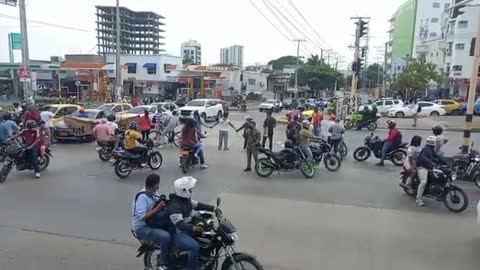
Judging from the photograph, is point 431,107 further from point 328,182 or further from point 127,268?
point 127,268

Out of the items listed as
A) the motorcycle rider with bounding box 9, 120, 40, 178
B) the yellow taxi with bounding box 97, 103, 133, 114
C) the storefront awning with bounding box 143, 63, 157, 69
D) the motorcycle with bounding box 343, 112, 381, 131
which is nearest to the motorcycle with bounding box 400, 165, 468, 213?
the motorcycle rider with bounding box 9, 120, 40, 178

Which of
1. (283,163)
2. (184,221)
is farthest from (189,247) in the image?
(283,163)

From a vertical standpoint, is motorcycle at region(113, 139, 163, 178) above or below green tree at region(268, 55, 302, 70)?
below

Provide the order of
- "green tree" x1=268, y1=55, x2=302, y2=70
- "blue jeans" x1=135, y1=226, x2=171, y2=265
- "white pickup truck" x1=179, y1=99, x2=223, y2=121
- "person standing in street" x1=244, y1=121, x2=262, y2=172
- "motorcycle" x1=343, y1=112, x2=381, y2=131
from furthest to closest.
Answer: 1. "green tree" x1=268, y1=55, x2=302, y2=70
2. "white pickup truck" x1=179, y1=99, x2=223, y2=121
3. "motorcycle" x1=343, y1=112, x2=381, y2=131
4. "person standing in street" x1=244, y1=121, x2=262, y2=172
5. "blue jeans" x1=135, y1=226, x2=171, y2=265

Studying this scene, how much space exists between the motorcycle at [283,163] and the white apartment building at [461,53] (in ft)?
166

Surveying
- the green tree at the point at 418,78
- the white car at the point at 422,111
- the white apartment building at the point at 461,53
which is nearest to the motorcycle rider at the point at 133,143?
the white car at the point at 422,111

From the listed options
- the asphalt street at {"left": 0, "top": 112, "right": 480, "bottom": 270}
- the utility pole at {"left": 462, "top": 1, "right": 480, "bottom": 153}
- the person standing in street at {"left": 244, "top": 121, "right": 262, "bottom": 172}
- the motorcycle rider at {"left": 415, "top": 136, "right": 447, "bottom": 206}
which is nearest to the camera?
the asphalt street at {"left": 0, "top": 112, "right": 480, "bottom": 270}

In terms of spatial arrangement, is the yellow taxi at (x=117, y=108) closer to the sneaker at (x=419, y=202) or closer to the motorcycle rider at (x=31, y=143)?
the motorcycle rider at (x=31, y=143)

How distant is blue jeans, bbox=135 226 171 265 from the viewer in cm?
457

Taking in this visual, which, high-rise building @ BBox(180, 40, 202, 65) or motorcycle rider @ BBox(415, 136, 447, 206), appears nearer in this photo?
motorcycle rider @ BBox(415, 136, 447, 206)

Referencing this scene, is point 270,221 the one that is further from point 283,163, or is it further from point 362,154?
point 362,154

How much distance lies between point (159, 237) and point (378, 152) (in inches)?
410

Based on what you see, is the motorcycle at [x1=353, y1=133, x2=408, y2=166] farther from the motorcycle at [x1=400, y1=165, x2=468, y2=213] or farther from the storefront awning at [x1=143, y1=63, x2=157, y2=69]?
the storefront awning at [x1=143, y1=63, x2=157, y2=69]

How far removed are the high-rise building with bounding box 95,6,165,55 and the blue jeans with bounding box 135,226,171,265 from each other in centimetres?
9251
